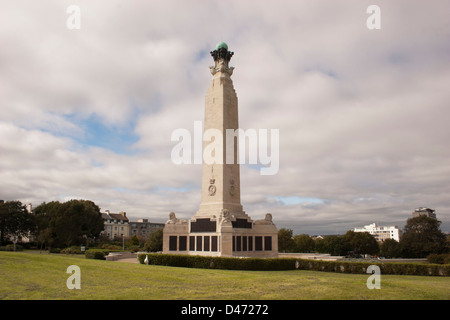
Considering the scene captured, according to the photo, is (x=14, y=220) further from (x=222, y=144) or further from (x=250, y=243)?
(x=250, y=243)

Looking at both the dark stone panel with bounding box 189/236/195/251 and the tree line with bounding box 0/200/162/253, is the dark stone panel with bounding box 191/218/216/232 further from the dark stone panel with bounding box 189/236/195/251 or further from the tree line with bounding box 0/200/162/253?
the tree line with bounding box 0/200/162/253

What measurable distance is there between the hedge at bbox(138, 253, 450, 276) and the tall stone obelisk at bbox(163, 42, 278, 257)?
8316 millimetres

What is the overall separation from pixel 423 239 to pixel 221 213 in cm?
4456

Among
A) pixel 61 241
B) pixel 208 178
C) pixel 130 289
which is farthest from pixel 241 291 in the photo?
pixel 61 241

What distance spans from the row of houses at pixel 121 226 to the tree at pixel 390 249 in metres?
86.5

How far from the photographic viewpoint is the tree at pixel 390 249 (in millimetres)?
65613

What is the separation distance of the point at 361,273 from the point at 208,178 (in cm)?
2268

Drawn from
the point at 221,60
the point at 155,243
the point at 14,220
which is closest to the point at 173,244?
the point at 155,243

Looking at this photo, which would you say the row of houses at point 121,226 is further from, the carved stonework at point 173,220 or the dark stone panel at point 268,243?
the dark stone panel at point 268,243

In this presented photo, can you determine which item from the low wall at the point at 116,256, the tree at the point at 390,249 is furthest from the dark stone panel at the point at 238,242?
the tree at the point at 390,249

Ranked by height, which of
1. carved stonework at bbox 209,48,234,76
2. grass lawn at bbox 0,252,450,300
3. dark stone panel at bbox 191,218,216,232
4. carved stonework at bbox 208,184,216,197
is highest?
carved stonework at bbox 209,48,234,76

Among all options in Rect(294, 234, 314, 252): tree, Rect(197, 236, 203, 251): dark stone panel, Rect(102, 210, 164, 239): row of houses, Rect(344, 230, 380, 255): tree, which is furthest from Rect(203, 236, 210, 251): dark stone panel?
Rect(102, 210, 164, 239): row of houses

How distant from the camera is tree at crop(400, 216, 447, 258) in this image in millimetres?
60719

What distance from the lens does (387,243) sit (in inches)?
2896
